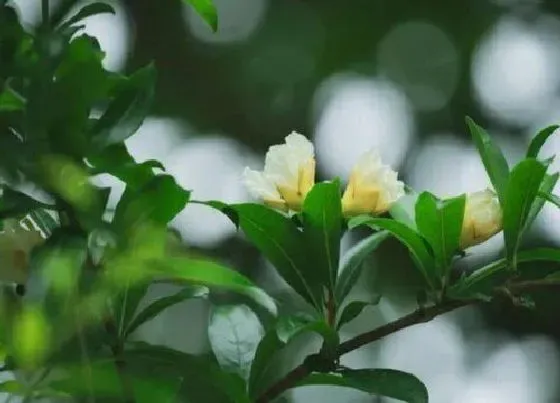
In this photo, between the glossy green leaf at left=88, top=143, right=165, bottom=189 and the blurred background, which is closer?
the glossy green leaf at left=88, top=143, right=165, bottom=189

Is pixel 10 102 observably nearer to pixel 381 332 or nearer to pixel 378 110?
pixel 381 332

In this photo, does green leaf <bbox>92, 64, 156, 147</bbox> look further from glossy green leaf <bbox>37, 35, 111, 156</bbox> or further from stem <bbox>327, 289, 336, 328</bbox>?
stem <bbox>327, 289, 336, 328</bbox>

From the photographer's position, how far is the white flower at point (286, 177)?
22.4 inches

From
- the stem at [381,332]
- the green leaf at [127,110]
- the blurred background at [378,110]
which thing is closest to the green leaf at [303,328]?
the stem at [381,332]

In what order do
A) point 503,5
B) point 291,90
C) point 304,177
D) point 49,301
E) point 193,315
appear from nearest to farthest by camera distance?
point 49,301, point 304,177, point 193,315, point 291,90, point 503,5

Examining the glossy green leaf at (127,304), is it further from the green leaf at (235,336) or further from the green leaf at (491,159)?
the green leaf at (491,159)

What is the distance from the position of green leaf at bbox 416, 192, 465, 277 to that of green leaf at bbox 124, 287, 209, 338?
4.4 inches

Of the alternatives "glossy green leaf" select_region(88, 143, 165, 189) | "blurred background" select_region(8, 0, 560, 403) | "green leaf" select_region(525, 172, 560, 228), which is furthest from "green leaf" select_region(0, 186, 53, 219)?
"blurred background" select_region(8, 0, 560, 403)

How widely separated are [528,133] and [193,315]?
56 cm

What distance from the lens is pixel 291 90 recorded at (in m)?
1.51

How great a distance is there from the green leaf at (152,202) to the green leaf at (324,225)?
0.08 metres

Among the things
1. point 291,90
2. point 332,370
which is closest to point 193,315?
point 291,90

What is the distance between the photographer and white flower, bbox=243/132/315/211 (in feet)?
1.86

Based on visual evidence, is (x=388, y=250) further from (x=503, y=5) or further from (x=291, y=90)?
(x=503, y=5)
